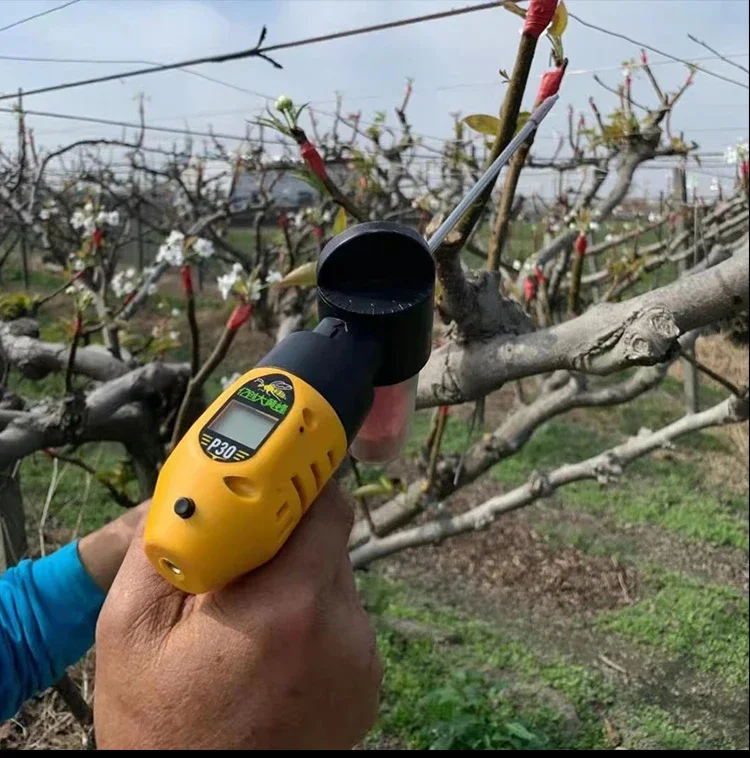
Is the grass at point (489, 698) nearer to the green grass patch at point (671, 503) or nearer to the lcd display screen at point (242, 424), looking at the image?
the green grass patch at point (671, 503)

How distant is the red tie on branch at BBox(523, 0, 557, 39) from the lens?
32.0 inches

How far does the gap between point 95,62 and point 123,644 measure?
68 cm

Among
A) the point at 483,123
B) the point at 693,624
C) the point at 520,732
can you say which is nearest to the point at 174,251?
the point at 520,732

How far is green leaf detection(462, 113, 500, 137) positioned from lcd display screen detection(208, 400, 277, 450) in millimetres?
573

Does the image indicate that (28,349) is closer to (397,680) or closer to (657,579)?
(397,680)

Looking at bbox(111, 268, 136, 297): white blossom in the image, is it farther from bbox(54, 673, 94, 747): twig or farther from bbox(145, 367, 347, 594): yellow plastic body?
bbox(145, 367, 347, 594): yellow plastic body

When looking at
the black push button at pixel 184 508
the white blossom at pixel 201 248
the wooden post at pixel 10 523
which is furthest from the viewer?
the white blossom at pixel 201 248

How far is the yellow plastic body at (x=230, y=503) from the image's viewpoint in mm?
580

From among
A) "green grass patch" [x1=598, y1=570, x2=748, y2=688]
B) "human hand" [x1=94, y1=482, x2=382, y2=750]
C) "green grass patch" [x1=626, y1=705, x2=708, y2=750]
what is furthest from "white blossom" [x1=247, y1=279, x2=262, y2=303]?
"green grass patch" [x1=598, y1=570, x2=748, y2=688]

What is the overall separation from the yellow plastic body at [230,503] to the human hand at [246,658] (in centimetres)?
3

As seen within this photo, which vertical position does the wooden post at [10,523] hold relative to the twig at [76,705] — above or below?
above

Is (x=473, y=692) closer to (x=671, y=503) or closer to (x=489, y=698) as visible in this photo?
(x=489, y=698)

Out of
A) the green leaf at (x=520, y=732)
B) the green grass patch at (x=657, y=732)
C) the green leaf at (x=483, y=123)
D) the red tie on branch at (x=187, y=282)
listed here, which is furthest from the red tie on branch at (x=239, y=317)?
the green leaf at (x=520, y=732)

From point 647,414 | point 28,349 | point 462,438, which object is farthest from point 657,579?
point 28,349
